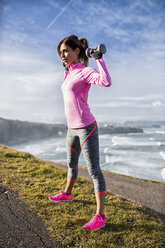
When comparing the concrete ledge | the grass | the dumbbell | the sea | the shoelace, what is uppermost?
the dumbbell

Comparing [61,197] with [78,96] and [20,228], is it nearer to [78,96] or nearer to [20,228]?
[20,228]

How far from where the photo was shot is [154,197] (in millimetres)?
5160

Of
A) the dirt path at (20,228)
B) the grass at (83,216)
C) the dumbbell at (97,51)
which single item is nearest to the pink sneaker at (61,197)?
the grass at (83,216)

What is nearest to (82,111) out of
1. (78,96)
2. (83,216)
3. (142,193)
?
(78,96)

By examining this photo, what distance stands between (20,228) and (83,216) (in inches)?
36.1

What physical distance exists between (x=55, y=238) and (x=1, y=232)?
65 centimetres

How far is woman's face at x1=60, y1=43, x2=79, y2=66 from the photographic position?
2473 millimetres

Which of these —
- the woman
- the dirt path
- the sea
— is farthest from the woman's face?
the sea

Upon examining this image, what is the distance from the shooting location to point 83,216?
2705mm

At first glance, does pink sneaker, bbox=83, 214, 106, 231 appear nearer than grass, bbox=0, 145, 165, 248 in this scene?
No

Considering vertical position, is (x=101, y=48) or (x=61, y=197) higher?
(x=101, y=48)

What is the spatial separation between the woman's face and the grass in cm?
224

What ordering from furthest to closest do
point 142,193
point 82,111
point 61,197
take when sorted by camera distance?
1. point 142,193
2. point 61,197
3. point 82,111

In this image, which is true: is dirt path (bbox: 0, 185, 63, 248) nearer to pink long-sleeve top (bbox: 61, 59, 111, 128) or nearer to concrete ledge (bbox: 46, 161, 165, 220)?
pink long-sleeve top (bbox: 61, 59, 111, 128)
